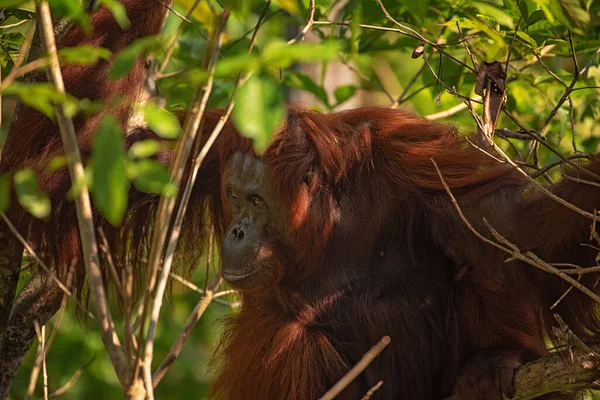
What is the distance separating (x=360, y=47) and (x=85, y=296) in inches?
81.6

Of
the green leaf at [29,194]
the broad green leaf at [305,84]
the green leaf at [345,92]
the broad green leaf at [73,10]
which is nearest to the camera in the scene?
the green leaf at [29,194]

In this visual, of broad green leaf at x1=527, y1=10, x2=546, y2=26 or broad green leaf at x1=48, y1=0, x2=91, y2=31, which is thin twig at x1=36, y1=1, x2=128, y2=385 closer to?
broad green leaf at x1=48, y1=0, x2=91, y2=31

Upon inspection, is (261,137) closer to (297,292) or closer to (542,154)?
(297,292)

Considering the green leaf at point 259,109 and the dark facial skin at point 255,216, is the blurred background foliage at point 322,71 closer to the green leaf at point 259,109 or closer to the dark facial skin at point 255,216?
the green leaf at point 259,109

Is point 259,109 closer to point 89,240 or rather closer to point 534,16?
point 89,240

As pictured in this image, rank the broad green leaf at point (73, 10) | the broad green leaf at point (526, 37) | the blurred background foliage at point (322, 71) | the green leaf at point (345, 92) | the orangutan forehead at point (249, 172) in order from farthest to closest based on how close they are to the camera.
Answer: the green leaf at point (345, 92) < the orangutan forehead at point (249, 172) < the broad green leaf at point (526, 37) < the broad green leaf at point (73, 10) < the blurred background foliage at point (322, 71)

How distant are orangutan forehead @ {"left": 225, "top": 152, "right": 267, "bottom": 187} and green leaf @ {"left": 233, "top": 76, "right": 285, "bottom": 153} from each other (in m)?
2.32

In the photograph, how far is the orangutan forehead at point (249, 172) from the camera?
4.00 m

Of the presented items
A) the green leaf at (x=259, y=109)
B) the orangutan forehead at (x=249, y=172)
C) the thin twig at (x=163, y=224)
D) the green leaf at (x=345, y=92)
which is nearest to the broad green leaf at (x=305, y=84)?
the green leaf at (x=345, y=92)

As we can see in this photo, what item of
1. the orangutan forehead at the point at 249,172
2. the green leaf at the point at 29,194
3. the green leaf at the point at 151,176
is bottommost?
the orangutan forehead at the point at 249,172

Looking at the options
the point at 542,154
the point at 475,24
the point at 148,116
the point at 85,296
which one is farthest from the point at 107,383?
the point at 148,116

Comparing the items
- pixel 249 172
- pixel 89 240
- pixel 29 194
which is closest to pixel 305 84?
pixel 249 172

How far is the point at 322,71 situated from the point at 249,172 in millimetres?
1552

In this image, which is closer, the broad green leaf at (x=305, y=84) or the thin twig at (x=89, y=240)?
the thin twig at (x=89, y=240)
